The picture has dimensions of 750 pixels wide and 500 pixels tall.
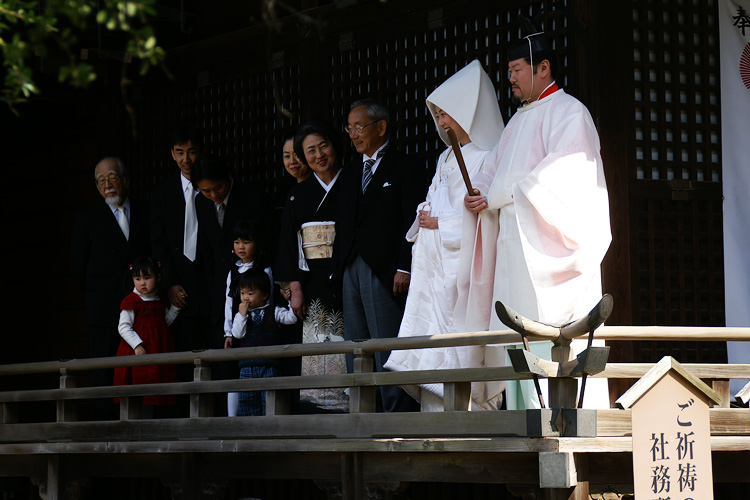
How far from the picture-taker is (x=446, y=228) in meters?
6.16

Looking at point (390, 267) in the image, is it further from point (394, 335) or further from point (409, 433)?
point (409, 433)

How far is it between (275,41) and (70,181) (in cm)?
303

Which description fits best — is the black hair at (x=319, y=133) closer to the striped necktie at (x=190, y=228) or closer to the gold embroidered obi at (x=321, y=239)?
the gold embroidered obi at (x=321, y=239)

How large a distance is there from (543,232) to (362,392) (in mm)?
1265

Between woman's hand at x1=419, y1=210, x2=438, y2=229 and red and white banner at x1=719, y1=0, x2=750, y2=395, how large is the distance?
6.29 feet

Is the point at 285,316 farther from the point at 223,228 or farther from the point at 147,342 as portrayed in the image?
the point at 147,342

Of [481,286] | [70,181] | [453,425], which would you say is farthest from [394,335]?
[70,181]

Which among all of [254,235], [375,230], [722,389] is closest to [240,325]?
[254,235]

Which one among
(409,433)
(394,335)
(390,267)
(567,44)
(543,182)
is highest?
(567,44)

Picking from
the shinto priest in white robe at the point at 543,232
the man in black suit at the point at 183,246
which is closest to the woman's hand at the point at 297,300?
the man in black suit at the point at 183,246

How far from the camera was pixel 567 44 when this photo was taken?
6816 mm

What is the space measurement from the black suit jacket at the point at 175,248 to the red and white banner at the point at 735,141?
11.6ft

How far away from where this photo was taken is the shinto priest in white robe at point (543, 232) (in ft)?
18.3

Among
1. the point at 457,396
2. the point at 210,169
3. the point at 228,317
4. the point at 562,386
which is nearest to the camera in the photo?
the point at 562,386
